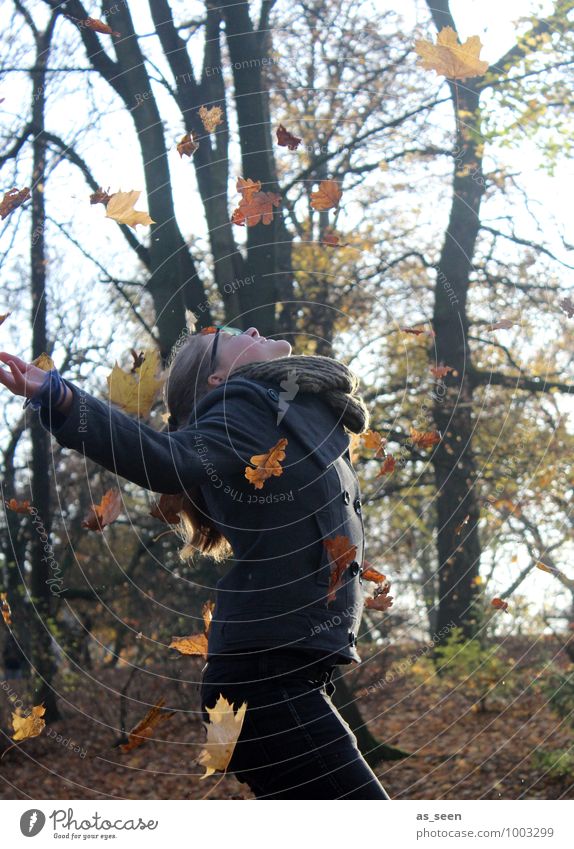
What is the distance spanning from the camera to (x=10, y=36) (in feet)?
16.6

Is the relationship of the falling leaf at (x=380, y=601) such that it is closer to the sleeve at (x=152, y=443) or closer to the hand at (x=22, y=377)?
the sleeve at (x=152, y=443)

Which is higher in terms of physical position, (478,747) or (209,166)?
(209,166)

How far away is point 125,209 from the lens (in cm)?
471

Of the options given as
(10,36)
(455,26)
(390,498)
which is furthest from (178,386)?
(390,498)

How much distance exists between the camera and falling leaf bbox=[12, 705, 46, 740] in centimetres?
510

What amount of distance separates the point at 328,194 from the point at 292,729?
147 inches

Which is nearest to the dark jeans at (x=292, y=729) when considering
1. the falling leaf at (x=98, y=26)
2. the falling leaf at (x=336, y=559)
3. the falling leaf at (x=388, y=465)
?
the falling leaf at (x=336, y=559)

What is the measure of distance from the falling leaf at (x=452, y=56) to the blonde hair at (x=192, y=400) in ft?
7.27

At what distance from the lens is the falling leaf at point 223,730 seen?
8.82ft

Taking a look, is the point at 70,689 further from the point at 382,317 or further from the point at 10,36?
the point at 10,36

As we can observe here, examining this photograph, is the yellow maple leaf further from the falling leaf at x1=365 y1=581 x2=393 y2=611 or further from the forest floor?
the forest floor

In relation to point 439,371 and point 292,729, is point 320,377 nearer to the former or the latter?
point 292,729

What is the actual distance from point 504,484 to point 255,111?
367 centimetres
